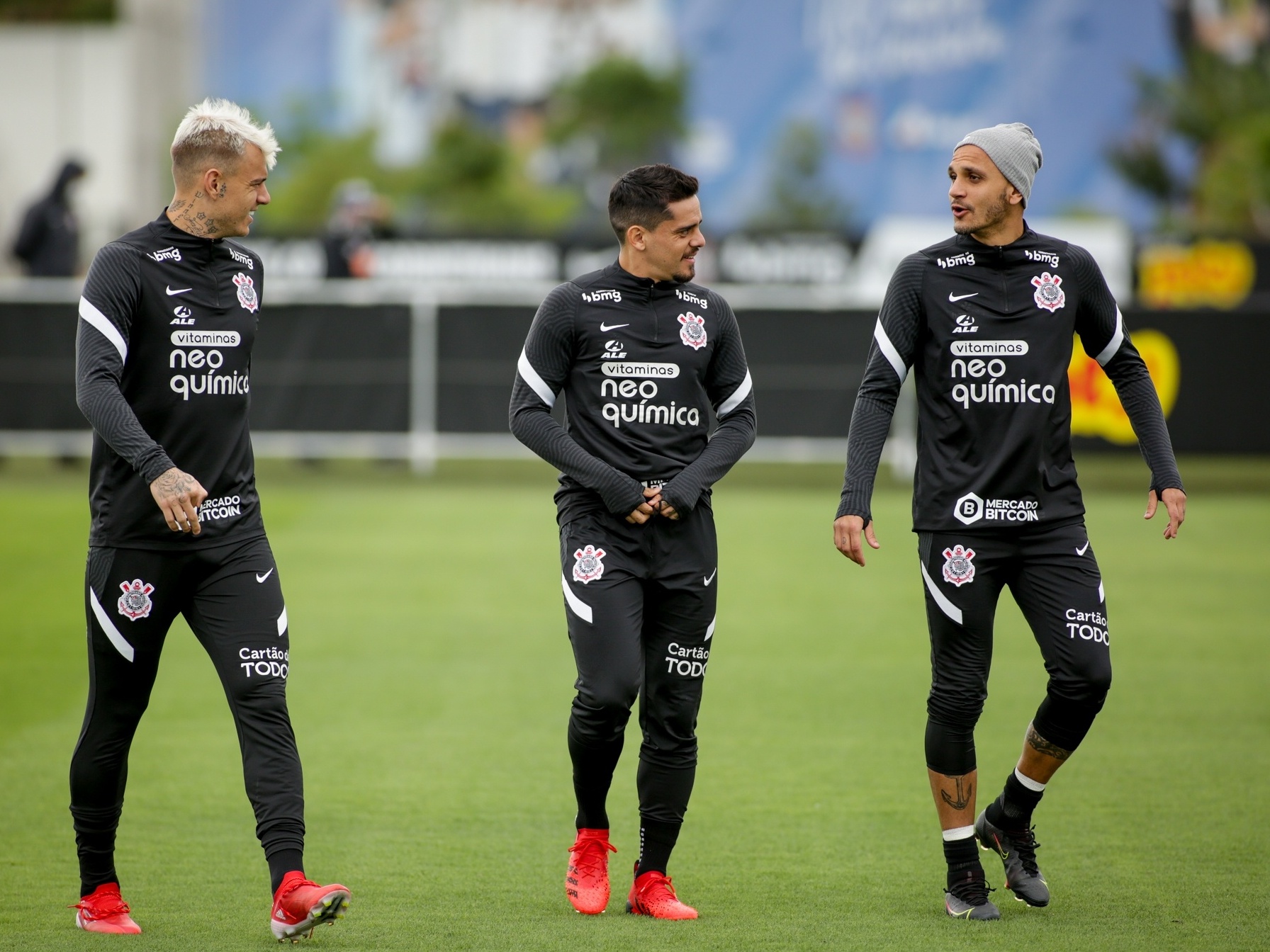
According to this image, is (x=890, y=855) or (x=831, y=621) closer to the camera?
(x=890, y=855)

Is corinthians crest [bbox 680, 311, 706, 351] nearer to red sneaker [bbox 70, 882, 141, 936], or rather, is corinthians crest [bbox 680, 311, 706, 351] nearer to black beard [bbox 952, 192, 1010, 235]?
black beard [bbox 952, 192, 1010, 235]

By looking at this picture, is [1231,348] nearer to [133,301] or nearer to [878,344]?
[878,344]

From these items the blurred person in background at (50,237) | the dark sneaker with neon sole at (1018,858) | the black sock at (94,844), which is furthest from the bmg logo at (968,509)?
the blurred person in background at (50,237)

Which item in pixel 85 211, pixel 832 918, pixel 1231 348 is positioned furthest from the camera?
pixel 85 211

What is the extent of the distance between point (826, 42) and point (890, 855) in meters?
131

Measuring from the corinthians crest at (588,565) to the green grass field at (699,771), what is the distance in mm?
956

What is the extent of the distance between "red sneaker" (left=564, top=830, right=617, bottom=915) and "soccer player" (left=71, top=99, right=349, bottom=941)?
863 millimetres

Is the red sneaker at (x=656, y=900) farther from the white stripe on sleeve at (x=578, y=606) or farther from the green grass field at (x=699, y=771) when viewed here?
→ the white stripe on sleeve at (x=578, y=606)

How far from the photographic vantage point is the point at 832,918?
4.52m

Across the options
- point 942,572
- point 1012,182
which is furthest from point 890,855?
point 1012,182

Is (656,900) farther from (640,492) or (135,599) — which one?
(135,599)

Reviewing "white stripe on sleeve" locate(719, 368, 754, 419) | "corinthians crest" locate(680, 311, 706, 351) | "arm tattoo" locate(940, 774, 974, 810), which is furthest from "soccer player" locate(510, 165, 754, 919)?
"arm tattoo" locate(940, 774, 974, 810)

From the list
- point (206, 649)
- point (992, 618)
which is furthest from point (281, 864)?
point (992, 618)

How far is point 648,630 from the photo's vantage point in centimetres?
471
